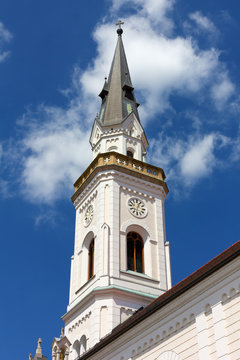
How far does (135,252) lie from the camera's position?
1366 inches

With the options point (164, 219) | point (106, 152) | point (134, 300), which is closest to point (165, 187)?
point (164, 219)

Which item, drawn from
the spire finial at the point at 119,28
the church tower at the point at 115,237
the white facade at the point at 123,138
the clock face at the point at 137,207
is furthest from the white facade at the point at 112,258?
the spire finial at the point at 119,28

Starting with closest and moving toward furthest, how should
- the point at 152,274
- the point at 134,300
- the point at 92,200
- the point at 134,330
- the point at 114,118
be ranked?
the point at 134,330 → the point at 134,300 → the point at 152,274 → the point at 92,200 → the point at 114,118

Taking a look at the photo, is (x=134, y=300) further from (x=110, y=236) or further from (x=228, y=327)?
(x=228, y=327)

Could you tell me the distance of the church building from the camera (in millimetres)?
17391

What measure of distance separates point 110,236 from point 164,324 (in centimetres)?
1448

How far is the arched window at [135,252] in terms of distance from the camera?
34062 millimetres

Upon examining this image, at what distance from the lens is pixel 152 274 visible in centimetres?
3394

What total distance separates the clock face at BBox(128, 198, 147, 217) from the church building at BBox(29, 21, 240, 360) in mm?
77

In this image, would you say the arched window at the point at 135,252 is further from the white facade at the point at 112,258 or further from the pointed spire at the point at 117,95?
the pointed spire at the point at 117,95

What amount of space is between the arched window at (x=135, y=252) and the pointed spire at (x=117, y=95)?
10551 mm

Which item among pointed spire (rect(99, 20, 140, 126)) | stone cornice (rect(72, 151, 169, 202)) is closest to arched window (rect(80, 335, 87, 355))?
stone cornice (rect(72, 151, 169, 202))

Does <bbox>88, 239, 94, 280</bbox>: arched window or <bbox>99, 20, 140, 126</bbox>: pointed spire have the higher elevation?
<bbox>99, 20, 140, 126</bbox>: pointed spire

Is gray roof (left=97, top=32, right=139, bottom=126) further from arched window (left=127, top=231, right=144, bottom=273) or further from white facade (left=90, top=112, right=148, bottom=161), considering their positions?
arched window (left=127, top=231, right=144, bottom=273)
